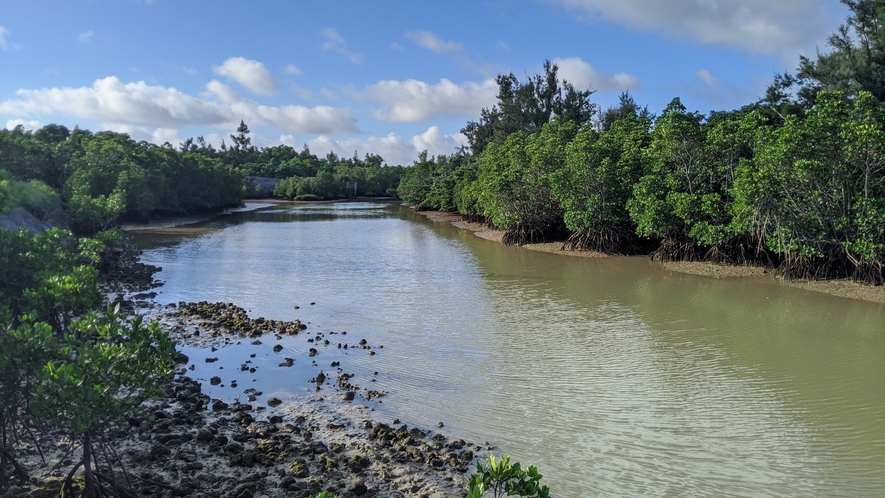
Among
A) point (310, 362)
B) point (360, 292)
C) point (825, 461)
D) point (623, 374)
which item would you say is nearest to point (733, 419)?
point (825, 461)

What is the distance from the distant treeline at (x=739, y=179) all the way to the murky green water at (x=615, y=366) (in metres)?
1.66

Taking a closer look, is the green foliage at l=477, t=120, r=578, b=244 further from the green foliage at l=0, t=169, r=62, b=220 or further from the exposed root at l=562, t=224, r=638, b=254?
the green foliage at l=0, t=169, r=62, b=220

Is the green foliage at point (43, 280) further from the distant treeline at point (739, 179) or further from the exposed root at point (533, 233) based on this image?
the exposed root at point (533, 233)

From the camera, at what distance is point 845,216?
15.0 metres

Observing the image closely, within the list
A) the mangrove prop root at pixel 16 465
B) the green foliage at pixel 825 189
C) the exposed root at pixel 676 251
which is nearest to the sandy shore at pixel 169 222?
the exposed root at pixel 676 251

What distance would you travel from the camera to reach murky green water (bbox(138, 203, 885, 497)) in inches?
266

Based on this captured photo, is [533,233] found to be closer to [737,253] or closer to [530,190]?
[530,190]

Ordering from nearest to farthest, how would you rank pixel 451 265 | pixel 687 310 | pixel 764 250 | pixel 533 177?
pixel 687 310
pixel 764 250
pixel 451 265
pixel 533 177

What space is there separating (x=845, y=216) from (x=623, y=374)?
9383 mm

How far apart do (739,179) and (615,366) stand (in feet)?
28.5

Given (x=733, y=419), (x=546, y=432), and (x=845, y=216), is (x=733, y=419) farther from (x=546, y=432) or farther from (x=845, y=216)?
(x=845, y=216)

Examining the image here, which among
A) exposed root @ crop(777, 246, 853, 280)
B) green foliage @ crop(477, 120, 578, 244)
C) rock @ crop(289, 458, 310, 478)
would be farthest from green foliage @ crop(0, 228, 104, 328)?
green foliage @ crop(477, 120, 578, 244)

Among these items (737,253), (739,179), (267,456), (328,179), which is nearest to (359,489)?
(267,456)

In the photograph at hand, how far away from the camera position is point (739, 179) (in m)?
16.0
